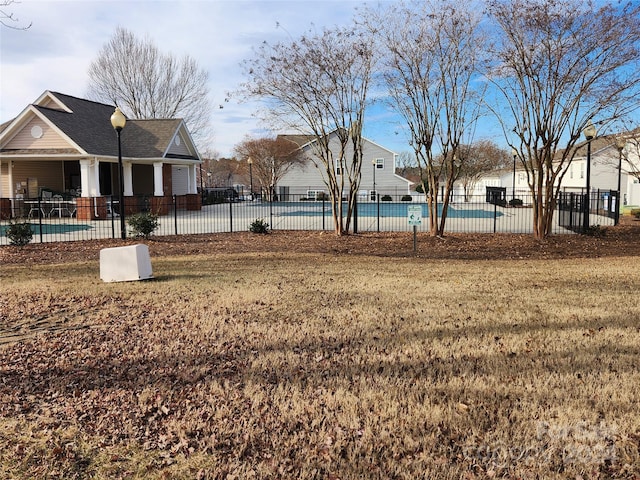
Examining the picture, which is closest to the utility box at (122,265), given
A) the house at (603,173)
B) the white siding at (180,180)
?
the white siding at (180,180)

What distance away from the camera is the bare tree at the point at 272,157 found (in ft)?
144

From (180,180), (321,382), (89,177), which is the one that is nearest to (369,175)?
(180,180)

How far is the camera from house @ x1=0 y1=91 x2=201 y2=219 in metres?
22.6

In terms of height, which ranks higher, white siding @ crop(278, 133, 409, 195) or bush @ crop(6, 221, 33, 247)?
white siding @ crop(278, 133, 409, 195)

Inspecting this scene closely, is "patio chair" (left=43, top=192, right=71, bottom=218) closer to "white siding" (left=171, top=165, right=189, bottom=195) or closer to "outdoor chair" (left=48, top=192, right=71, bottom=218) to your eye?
"outdoor chair" (left=48, top=192, right=71, bottom=218)

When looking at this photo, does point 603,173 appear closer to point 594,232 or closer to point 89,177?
point 594,232

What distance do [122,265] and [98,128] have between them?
2026 centimetres

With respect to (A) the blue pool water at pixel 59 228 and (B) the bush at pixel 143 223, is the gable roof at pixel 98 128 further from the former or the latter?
(B) the bush at pixel 143 223

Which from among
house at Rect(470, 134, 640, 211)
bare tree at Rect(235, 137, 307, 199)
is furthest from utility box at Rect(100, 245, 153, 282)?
bare tree at Rect(235, 137, 307, 199)

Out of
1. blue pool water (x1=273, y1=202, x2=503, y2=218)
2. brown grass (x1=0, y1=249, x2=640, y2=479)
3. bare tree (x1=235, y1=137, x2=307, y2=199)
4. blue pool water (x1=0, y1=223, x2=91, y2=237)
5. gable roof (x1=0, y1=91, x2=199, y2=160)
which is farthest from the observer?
bare tree (x1=235, y1=137, x2=307, y2=199)

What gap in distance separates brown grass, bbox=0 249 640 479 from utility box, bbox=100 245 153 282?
0.71m

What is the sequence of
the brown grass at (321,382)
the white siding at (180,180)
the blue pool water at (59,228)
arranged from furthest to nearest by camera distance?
the white siding at (180,180), the blue pool water at (59,228), the brown grass at (321,382)

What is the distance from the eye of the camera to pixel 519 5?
12.1m

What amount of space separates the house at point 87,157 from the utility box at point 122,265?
1374 centimetres
